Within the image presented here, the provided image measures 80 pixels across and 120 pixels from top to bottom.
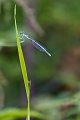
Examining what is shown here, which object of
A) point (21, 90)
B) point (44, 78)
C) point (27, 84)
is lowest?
point (27, 84)

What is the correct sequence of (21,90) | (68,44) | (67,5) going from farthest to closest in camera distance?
(68,44), (67,5), (21,90)

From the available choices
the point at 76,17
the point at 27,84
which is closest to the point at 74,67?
the point at 76,17

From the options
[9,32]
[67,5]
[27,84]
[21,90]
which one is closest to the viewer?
[27,84]

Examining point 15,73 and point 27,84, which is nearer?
point 27,84

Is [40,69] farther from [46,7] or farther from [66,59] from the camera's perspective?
[46,7]

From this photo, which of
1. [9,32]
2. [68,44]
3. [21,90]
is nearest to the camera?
[9,32]

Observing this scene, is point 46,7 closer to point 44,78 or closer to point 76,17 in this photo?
point 76,17

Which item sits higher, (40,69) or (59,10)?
(59,10)

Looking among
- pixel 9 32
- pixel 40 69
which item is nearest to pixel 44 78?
pixel 40 69

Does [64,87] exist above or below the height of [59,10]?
below
